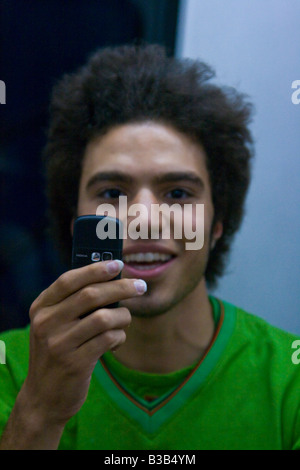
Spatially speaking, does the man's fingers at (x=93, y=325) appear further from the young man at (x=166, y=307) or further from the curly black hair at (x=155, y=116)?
the curly black hair at (x=155, y=116)

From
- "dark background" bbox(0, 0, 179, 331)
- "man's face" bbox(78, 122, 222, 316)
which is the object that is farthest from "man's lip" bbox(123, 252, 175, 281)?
"dark background" bbox(0, 0, 179, 331)

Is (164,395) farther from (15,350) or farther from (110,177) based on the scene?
(110,177)

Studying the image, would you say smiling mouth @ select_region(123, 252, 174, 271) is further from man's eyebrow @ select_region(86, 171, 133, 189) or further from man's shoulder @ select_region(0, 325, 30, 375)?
man's shoulder @ select_region(0, 325, 30, 375)

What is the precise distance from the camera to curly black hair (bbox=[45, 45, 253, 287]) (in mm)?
1038

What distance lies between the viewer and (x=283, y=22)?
0.99 metres

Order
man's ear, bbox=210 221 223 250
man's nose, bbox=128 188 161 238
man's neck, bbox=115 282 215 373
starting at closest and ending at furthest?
man's nose, bbox=128 188 161 238, man's neck, bbox=115 282 215 373, man's ear, bbox=210 221 223 250

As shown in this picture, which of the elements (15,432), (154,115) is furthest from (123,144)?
(15,432)

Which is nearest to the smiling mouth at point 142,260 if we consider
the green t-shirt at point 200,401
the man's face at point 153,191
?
the man's face at point 153,191

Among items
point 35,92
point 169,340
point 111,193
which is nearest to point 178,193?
point 111,193

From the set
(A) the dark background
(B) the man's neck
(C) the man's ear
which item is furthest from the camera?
(A) the dark background

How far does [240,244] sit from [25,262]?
2.36 feet

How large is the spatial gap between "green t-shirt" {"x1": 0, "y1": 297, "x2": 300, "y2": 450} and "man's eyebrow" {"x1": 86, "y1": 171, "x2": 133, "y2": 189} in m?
0.38

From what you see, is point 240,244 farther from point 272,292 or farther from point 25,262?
point 25,262
